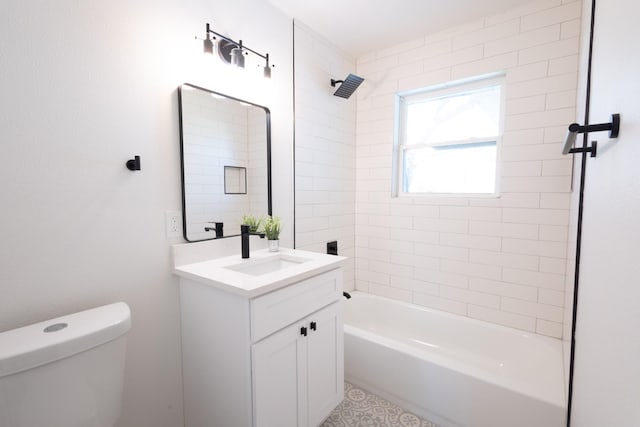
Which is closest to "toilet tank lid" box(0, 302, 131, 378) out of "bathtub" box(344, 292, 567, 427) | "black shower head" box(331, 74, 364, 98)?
"bathtub" box(344, 292, 567, 427)

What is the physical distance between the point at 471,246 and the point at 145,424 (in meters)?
2.28

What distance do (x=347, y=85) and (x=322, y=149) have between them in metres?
0.54

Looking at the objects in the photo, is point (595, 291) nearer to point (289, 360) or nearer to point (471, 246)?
point (289, 360)

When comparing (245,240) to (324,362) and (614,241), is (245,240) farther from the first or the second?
(614,241)

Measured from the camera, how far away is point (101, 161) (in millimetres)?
1201

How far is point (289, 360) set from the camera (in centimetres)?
133

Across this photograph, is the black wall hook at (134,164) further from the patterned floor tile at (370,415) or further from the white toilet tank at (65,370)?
the patterned floor tile at (370,415)

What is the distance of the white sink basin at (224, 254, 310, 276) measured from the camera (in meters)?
1.58

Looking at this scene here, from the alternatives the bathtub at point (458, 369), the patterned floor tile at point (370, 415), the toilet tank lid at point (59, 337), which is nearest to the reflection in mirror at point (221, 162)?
the toilet tank lid at point (59, 337)

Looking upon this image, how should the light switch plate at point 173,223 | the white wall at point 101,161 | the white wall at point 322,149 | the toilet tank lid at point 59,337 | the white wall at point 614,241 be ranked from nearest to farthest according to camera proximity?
the white wall at point 614,241
the toilet tank lid at point 59,337
the white wall at point 101,161
the light switch plate at point 173,223
the white wall at point 322,149

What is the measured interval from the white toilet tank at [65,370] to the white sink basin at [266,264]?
57 centimetres

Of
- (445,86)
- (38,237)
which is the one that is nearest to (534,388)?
(445,86)

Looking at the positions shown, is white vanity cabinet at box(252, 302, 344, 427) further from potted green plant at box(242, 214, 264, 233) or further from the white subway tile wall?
the white subway tile wall

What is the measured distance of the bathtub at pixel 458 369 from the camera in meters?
1.46
